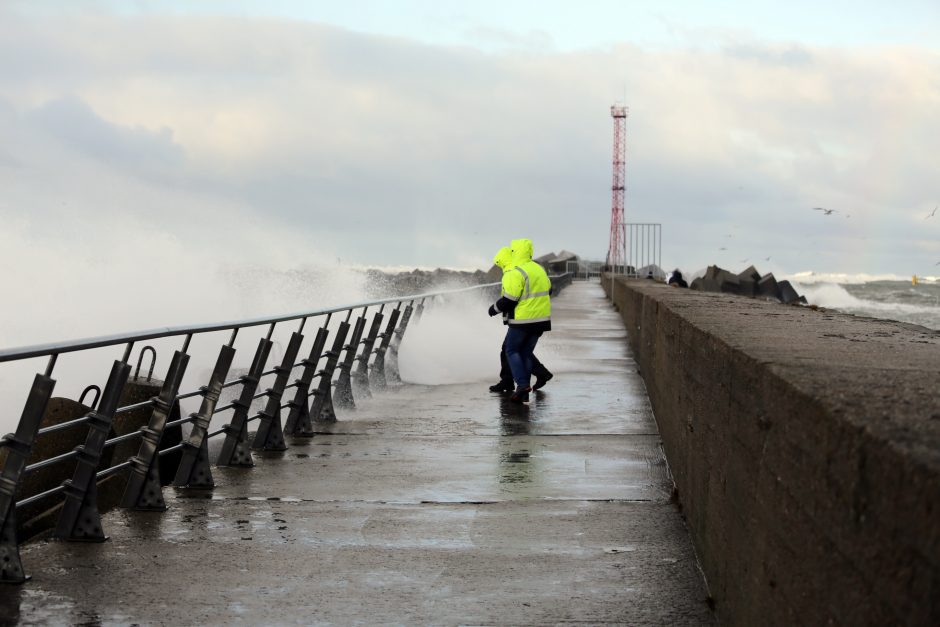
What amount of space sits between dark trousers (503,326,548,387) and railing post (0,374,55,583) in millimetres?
8662

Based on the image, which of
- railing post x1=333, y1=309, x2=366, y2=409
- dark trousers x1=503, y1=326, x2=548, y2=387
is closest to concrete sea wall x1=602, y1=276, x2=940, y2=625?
railing post x1=333, y1=309, x2=366, y2=409

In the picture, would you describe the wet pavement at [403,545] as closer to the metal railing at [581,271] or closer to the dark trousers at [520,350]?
the dark trousers at [520,350]

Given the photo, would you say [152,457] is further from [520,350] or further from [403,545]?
[520,350]

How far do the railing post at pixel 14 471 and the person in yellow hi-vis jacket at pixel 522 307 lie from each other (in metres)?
8.55

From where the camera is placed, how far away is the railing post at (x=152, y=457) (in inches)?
309

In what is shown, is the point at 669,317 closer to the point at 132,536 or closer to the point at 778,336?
the point at 778,336

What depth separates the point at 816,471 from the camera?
3.24 metres

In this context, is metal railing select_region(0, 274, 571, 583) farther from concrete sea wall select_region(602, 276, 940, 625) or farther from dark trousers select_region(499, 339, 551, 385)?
concrete sea wall select_region(602, 276, 940, 625)

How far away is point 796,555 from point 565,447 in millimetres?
7559

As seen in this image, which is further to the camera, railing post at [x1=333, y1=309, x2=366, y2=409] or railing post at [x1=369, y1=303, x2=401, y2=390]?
railing post at [x1=369, y1=303, x2=401, y2=390]

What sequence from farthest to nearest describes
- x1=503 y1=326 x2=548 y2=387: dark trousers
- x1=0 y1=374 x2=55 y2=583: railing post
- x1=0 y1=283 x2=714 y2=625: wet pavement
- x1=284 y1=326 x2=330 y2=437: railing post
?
x1=503 y1=326 x2=548 y2=387: dark trousers, x1=284 y1=326 x2=330 y2=437: railing post, x1=0 y1=374 x2=55 y2=583: railing post, x1=0 y1=283 x2=714 y2=625: wet pavement

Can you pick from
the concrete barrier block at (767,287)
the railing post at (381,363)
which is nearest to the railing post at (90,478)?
the railing post at (381,363)

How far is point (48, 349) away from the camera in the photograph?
240 inches

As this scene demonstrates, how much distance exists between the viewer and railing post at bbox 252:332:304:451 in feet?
35.4
